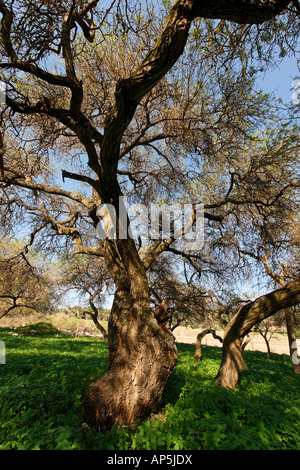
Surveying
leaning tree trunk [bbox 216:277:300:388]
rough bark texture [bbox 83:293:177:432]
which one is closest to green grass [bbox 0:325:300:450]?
rough bark texture [bbox 83:293:177:432]

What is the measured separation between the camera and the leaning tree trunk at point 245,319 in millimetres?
4605

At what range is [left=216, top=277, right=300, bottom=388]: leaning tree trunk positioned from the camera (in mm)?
4605

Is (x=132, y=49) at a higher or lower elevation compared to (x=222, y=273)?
higher

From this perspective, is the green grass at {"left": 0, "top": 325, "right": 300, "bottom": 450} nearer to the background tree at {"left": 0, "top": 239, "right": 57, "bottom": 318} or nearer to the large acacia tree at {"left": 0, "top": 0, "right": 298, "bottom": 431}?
the large acacia tree at {"left": 0, "top": 0, "right": 298, "bottom": 431}

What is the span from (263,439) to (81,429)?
2.36 metres

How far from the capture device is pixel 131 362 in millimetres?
3520

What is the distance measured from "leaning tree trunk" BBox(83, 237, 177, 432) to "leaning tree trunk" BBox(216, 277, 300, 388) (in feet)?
6.40

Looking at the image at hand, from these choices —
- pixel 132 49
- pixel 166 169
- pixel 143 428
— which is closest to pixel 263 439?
pixel 143 428

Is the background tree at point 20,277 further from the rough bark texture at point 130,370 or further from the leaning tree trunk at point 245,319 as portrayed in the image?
the leaning tree trunk at point 245,319

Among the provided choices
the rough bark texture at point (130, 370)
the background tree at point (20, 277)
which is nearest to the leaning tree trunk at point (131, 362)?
the rough bark texture at point (130, 370)

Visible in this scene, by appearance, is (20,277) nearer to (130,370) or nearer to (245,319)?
(130,370)

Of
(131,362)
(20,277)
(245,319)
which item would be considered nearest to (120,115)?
(131,362)
